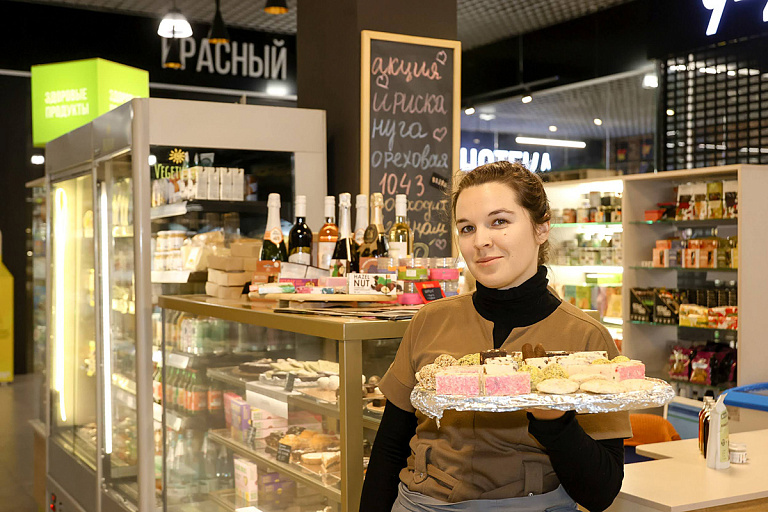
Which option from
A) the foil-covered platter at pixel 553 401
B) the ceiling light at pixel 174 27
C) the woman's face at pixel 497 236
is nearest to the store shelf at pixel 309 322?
the woman's face at pixel 497 236

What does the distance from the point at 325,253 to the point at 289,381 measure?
0.67 m

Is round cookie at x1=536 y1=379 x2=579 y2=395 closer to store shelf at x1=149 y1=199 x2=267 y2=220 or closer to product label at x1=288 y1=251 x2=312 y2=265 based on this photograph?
product label at x1=288 y1=251 x2=312 y2=265

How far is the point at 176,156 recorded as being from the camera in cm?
378

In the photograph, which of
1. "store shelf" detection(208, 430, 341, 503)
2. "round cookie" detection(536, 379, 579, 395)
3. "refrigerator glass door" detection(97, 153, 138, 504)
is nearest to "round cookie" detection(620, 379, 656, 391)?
"round cookie" detection(536, 379, 579, 395)

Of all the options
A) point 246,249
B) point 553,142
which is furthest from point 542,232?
point 553,142

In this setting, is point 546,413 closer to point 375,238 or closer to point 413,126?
point 375,238

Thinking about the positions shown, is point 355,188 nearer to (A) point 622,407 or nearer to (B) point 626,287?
(A) point 622,407

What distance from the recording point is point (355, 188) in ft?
12.5

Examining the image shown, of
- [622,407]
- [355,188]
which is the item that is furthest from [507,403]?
[355,188]

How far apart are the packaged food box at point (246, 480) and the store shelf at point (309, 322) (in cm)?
60

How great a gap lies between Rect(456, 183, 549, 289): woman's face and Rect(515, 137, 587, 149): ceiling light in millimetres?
8128

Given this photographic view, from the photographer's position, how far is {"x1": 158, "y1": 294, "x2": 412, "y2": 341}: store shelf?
208 cm

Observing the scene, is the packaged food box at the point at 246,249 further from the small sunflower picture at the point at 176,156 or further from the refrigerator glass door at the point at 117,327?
the refrigerator glass door at the point at 117,327

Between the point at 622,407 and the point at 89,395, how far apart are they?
4.20 m
